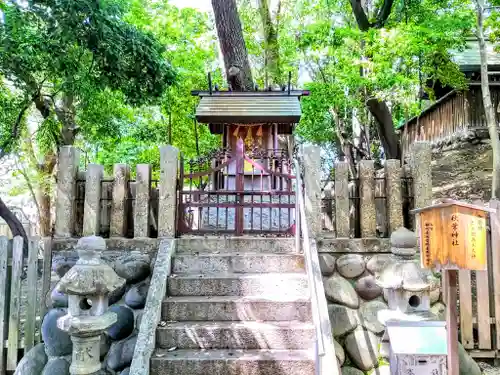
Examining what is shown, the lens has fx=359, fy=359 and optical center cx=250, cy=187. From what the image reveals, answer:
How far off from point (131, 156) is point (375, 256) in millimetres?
12381

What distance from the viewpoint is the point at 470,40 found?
14.9 m

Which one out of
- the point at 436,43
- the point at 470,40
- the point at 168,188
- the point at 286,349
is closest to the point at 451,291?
the point at 286,349

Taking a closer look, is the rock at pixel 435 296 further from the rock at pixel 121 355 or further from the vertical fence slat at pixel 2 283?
the vertical fence slat at pixel 2 283

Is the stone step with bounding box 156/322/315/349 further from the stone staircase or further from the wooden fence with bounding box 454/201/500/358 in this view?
the wooden fence with bounding box 454/201/500/358

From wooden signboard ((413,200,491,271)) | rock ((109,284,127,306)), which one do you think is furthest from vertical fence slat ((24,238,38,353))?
wooden signboard ((413,200,491,271))

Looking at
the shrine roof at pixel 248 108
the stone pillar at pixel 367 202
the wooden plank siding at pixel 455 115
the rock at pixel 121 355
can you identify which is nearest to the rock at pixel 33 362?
the rock at pixel 121 355

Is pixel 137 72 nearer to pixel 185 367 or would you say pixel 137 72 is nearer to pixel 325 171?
pixel 185 367

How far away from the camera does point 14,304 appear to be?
4.88m

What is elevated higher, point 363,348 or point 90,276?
point 90,276

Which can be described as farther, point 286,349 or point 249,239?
point 249,239

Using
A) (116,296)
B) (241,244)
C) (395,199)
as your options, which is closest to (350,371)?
(241,244)

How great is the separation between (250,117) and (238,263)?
15.1 feet

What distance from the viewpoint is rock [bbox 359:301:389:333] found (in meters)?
4.85

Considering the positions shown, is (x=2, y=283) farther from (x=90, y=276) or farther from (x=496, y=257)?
(x=496, y=257)
